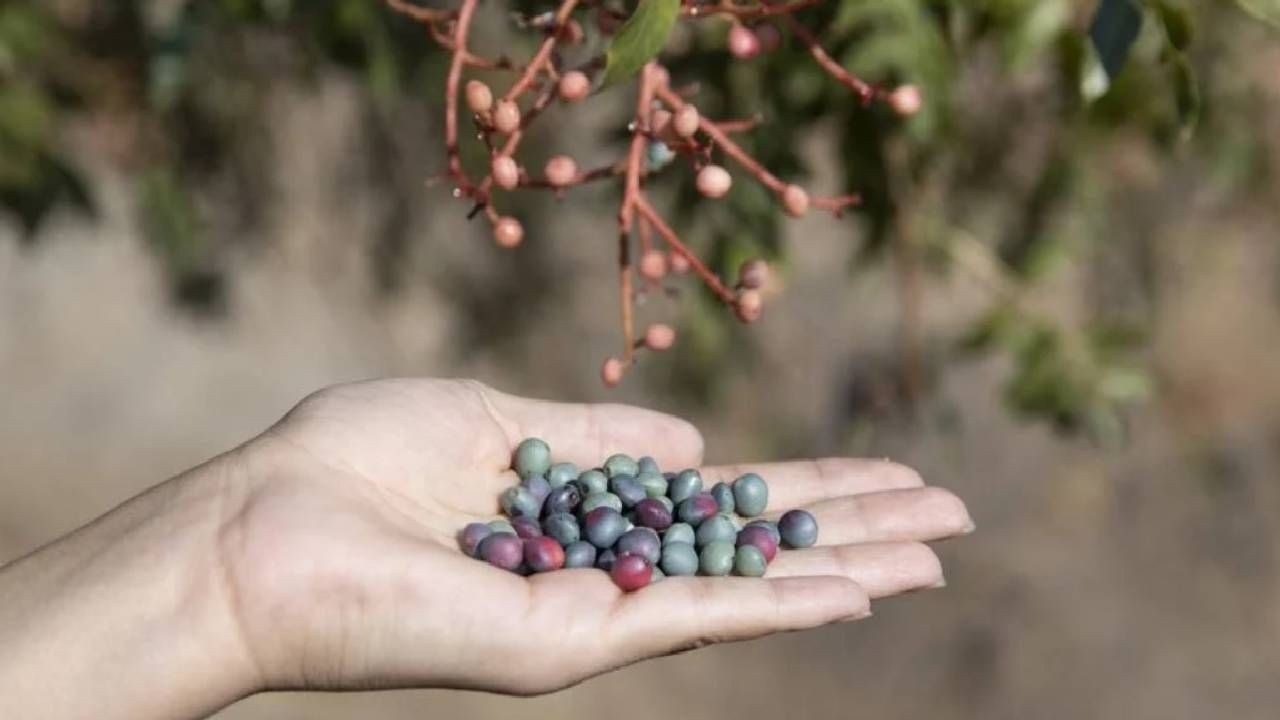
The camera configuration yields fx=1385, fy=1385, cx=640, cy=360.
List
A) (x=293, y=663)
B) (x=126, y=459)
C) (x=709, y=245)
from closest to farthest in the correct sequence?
1. (x=293, y=663)
2. (x=709, y=245)
3. (x=126, y=459)

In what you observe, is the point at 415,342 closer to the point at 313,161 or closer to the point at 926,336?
the point at 313,161

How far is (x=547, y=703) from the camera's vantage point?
5.08 metres

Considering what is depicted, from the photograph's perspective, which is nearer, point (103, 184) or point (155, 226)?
point (155, 226)

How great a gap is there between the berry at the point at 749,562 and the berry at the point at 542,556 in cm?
28

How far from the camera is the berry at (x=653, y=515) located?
7.66ft

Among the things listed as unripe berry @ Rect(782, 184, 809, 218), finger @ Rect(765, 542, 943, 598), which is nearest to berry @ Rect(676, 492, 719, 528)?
finger @ Rect(765, 542, 943, 598)

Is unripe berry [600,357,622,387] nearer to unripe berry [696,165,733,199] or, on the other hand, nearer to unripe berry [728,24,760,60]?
unripe berry [696,165,733,199]

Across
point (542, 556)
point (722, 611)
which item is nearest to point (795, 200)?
point (722, 611)

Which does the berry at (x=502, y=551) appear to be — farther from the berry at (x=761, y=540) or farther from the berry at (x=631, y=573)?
the berry at (x=761, y=540)

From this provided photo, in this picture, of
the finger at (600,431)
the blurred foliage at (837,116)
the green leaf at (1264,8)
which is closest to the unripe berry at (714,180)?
the blurred foliage at (837,116)

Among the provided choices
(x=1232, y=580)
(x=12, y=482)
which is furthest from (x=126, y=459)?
(x=1232, y=580)

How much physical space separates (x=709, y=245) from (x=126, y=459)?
345cm

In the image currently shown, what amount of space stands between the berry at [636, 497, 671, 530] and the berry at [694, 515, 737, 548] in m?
0.06

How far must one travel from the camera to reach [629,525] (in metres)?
2.33
